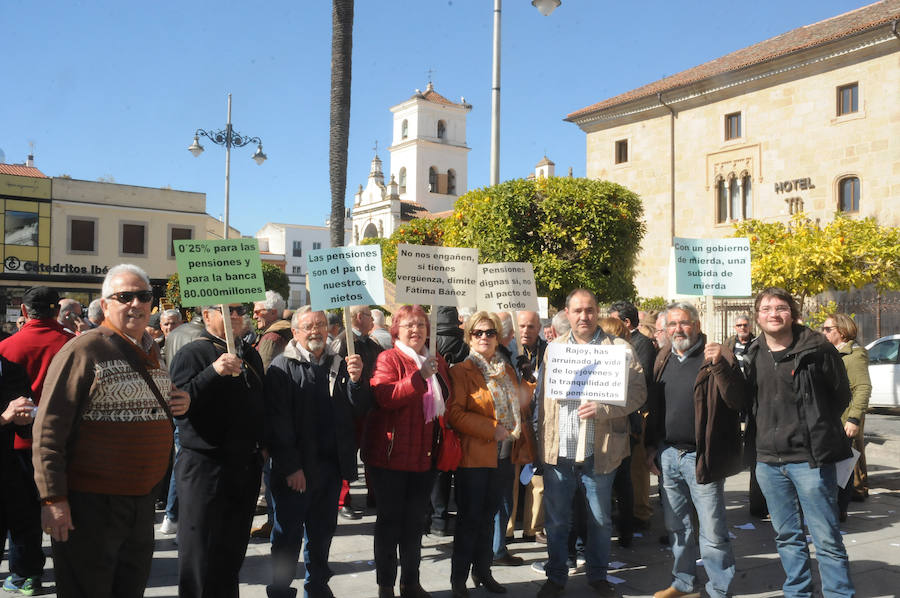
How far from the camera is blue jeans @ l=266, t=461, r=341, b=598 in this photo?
4512 mm

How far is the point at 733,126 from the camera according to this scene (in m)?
31.1

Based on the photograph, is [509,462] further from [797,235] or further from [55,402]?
[797,235]

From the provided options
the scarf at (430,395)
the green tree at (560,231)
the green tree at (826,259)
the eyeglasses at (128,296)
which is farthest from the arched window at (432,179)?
the eyeglasses at (128,296)

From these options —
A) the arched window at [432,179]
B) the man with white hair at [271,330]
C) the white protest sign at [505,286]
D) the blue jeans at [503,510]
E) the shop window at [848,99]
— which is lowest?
the blue jeans at [503,510]

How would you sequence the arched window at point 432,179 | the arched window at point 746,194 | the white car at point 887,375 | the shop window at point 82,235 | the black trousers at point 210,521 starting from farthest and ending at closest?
the arched window at point 432,179, the shop window at point 82,235, the arched window at point 746,194, the white car at point 887,375, the black trousers at point 210,521

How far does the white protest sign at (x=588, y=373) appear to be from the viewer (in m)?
4.86

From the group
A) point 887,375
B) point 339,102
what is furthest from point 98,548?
point 887,375

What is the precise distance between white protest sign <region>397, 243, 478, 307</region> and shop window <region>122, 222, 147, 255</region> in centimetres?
4060

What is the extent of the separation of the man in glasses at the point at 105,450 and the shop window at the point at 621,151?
3398 centimetres

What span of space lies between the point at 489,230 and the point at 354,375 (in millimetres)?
16667

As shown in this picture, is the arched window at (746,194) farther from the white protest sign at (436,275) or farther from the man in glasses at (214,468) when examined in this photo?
the man in glasses at (214,468)

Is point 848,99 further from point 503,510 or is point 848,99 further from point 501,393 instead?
point 501,393

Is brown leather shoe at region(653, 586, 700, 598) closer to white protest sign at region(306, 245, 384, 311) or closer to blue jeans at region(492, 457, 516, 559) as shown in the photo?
blue jeans at region(492, 457, 516, 559)

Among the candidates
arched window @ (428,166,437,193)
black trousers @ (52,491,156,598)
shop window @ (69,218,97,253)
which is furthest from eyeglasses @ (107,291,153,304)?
arched window @ (428,166,437,193)
